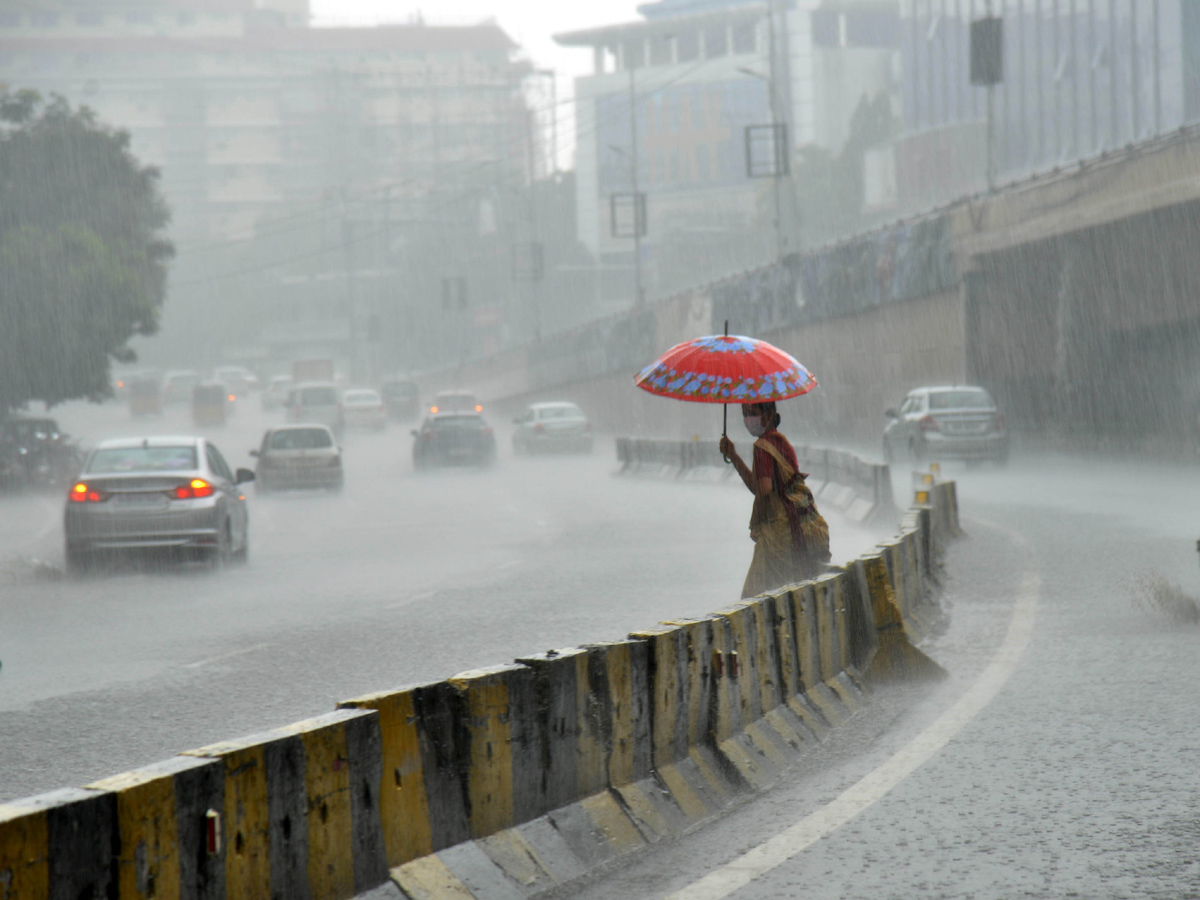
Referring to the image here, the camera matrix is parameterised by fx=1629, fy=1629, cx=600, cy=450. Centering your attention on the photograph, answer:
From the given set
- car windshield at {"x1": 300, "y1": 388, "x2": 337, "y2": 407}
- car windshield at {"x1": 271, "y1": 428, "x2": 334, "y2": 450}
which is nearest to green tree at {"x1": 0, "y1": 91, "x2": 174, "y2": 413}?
car windshield at {"x1": 300, "y1": 388, "x2": 337, "y2": 407}

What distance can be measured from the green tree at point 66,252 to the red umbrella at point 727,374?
3392cm

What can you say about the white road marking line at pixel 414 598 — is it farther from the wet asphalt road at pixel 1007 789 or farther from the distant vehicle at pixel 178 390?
the distant vehicle at pixel 178 390

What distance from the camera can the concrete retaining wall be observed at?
142 inches

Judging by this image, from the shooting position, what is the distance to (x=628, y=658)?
5.76 m

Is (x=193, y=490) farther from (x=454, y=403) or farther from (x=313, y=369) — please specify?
(x=313, y=369)

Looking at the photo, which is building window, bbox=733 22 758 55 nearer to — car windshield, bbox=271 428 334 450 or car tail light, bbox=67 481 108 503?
car windshield, bbox=271 428 334 450

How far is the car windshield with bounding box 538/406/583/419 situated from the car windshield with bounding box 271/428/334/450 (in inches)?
496

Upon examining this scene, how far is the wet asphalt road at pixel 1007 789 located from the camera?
5.03 m

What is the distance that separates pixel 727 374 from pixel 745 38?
123 meters

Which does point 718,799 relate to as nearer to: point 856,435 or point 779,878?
point 779,878

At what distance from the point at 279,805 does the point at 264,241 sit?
141 metres

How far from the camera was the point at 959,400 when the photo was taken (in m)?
30.9

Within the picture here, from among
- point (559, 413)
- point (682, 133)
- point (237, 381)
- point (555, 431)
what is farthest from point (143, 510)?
point (682, 133)

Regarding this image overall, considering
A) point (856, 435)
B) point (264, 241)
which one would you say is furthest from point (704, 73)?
point (856, 435)
